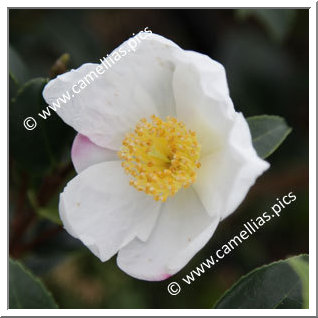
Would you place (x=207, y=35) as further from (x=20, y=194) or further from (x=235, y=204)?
(x=235, y=204)

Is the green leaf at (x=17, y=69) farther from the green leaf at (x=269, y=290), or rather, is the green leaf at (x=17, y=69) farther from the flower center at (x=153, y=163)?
the green leaf at (x=269, y=290)

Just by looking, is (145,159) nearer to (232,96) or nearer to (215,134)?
(215,134)

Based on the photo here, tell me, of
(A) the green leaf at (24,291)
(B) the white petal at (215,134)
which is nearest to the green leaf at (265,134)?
(B) the white petal at (215,134)

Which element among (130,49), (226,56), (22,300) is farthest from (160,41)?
(226,56)

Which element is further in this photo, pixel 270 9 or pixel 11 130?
pixel 270 9

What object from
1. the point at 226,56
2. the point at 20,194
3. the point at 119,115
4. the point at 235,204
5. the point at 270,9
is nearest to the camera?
the point at 235,204
